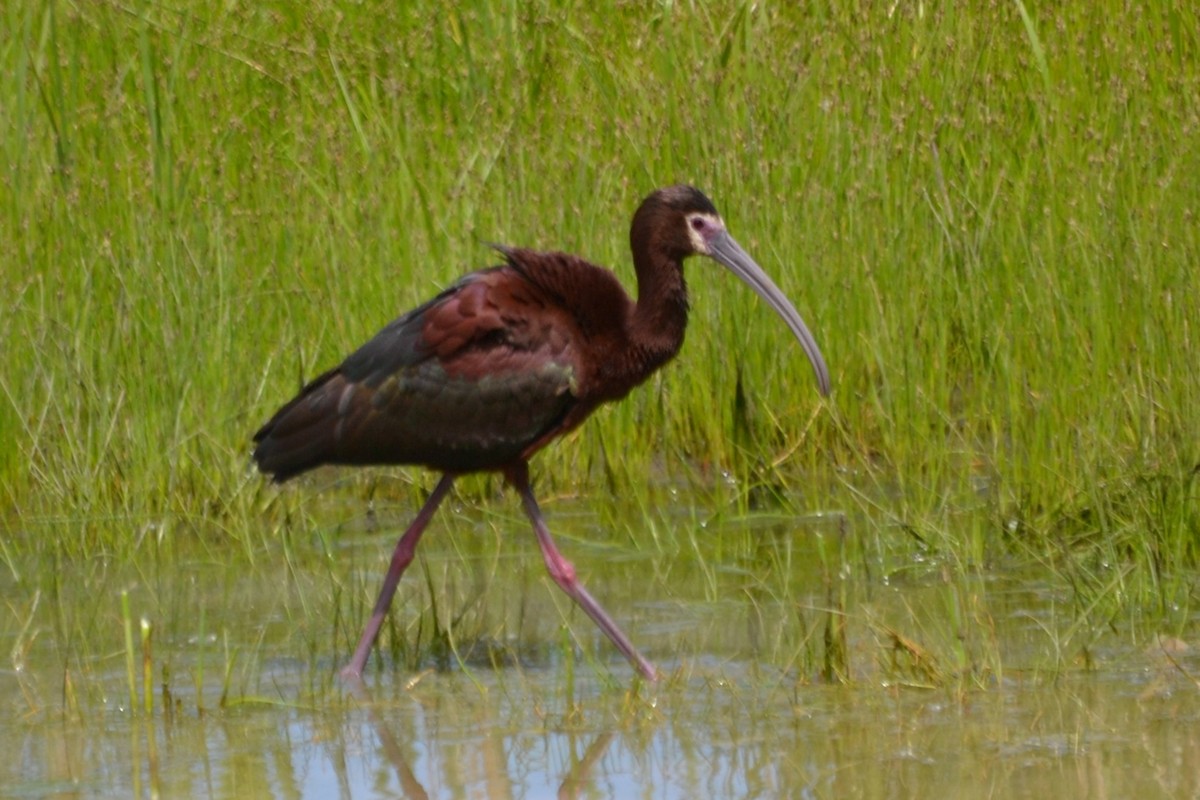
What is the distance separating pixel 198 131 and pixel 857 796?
548cm

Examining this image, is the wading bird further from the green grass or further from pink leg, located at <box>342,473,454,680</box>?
the green grass

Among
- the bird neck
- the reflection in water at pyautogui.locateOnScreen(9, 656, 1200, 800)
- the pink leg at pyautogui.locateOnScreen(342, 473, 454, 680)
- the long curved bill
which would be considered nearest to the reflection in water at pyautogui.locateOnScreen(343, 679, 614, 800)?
the reflection in water at pyautogui.locateOnScreen(9, 656, 1200, 800)

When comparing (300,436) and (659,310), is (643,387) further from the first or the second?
(300,436)

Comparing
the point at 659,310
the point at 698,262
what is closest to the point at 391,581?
the point at 659,310

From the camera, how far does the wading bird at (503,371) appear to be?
19.1 feet

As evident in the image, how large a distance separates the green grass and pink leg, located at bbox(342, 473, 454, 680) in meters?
0.11

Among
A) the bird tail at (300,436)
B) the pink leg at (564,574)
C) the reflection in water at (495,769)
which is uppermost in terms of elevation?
the bird tail at (300,436)

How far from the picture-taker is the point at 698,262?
753 cm

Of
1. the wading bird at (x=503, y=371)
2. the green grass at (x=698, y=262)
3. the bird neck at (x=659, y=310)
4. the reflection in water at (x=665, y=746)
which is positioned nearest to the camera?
the reflection in water at (x=665, y=746)

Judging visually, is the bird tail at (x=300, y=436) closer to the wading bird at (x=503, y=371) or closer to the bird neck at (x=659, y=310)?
the wading bird at (x=503, y=371)

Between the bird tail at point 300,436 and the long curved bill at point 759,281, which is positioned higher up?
the long curved bill at point 759,281

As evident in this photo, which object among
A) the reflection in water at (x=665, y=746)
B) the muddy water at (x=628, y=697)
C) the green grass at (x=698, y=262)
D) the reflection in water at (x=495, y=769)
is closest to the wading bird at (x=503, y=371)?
the muddy water at (x=628, y=697)

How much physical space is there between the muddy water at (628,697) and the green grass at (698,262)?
0.22 meters

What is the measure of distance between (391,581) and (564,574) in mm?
469
